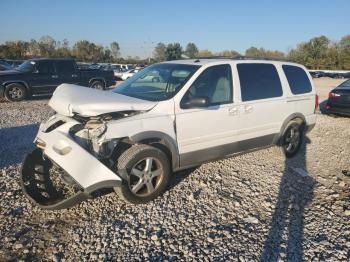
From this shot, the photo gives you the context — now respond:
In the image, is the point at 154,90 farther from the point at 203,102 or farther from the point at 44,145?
the point at 44,145

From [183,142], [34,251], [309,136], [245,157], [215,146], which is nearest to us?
[34,251]

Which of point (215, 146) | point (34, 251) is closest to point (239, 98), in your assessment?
point (215, 146)

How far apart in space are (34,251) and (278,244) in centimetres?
250

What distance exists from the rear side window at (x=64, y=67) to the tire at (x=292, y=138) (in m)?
10.1

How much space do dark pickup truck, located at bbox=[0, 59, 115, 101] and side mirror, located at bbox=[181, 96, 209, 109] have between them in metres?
9.99

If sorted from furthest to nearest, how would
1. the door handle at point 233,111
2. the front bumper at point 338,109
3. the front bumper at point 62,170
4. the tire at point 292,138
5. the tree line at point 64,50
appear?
the tree line at point 64,50
the front bumper at point 338,109
the tire at point 292,138
the door handle at point 233,111
the front bumper at point 62,170

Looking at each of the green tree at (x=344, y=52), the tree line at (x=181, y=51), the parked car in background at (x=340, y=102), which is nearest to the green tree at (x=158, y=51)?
the tree line at (x=181, y=51)

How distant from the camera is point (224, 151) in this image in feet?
15.6

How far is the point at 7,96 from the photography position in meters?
12.1

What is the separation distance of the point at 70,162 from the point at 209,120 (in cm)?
199

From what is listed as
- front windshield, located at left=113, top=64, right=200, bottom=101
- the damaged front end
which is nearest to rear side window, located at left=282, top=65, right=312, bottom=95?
front windshield, located at left=113, top=64, right=200, bottom=101

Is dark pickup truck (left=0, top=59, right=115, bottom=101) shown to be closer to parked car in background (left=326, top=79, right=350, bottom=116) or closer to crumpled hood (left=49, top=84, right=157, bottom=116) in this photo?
crumpled hood (left=49, top=84, right=157, bottom=116)

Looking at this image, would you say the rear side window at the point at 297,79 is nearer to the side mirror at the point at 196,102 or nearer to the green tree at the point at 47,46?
the side mirror at the point at 196,102

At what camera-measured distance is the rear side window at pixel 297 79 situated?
18.3ft
